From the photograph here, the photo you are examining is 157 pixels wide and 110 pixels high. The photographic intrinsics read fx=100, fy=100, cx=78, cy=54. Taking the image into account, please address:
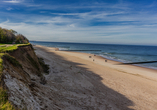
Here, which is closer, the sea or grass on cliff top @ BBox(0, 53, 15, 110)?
grass on cliff top @ BBox(0, 53, 15, 110)

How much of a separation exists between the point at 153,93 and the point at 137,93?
197 cm

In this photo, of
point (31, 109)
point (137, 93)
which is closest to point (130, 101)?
point (137, 93)

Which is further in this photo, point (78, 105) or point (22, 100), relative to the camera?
point (78, 105)

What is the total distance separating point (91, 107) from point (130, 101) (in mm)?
4116

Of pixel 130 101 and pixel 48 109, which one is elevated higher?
pixel 48 109

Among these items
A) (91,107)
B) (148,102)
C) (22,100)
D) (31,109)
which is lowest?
(148,102)

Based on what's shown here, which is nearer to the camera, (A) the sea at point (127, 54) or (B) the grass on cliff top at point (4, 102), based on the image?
(B) the grass on cliff top at point (4, 102)

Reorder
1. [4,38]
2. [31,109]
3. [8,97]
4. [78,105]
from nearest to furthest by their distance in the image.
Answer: [8,97]
[31,109]
[78,105]
[4,38]

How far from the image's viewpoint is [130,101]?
27.8 feet

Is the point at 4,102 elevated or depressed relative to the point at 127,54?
elevated

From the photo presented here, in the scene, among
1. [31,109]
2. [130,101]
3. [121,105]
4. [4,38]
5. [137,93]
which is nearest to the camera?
[31,109]

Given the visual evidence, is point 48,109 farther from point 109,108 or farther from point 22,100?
point 109,108

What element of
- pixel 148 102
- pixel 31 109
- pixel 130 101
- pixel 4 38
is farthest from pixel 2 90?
pixel 4 38

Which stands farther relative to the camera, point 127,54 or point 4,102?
point 127,54
